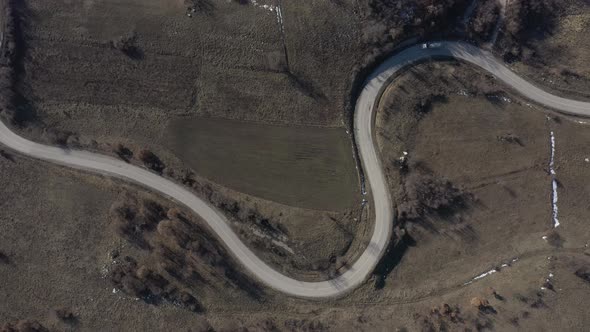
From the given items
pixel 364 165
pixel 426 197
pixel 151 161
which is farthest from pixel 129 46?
pixel 426 197

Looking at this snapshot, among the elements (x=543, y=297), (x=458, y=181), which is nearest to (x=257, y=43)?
(x=458, y=181)

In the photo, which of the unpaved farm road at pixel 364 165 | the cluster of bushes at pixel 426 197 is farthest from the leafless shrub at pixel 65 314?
the cluster of bushes at pixel 426 197

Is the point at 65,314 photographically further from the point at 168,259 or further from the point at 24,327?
the point at 168,259

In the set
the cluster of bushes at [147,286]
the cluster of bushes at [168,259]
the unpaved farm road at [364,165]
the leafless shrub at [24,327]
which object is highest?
the unpaved farm road at [364,165]

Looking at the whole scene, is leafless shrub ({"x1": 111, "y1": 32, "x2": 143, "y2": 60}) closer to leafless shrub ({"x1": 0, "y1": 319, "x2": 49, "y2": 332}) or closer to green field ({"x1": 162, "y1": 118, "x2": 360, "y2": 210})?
green field ({"x1": 162, "y1": 118, "x2": 360, "y2": 210})

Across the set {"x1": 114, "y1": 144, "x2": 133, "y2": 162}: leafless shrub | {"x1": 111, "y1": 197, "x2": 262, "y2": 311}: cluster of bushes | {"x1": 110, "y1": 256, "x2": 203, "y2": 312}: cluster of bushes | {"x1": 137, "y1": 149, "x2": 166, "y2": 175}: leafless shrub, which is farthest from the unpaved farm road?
{"x1": 110, "y1": 256, "x2": 203, "y2": 312}: cluster of bushes

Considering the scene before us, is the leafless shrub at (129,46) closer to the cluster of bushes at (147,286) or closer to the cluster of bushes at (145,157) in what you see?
the cluster of bushes at (145,157)
